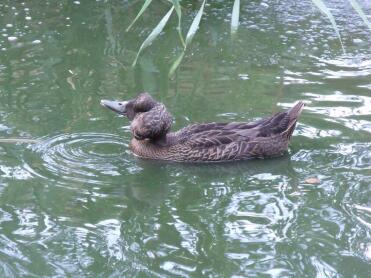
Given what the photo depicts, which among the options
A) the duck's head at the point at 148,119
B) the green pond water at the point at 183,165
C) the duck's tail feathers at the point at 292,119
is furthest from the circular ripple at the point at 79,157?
the duck's tail feathers at the point at 292,119

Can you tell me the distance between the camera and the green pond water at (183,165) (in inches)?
224

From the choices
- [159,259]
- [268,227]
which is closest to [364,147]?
[268,227]

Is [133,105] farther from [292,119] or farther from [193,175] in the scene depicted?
[292,119]

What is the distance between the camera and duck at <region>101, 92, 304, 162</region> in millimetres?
7477

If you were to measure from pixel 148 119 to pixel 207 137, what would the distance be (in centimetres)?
59

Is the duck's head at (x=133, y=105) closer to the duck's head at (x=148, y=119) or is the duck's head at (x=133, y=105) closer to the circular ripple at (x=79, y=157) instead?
the duck's head at (x=148, y=119)

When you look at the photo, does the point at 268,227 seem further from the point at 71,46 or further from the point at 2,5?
the point at 2,5

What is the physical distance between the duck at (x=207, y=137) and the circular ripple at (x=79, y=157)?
0.92 feet

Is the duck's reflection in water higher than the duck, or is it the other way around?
the duck

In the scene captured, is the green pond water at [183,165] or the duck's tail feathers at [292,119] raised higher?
the duck's tail feathers at [292,119]

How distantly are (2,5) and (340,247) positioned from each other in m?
7.94

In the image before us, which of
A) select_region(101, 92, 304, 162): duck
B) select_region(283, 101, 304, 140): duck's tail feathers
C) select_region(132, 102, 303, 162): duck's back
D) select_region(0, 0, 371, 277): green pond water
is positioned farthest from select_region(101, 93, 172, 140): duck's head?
select_region(283, 101, 304, 140): duck's tail feathers

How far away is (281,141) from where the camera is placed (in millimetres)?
7492

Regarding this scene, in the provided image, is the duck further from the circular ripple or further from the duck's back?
the circular ripple
